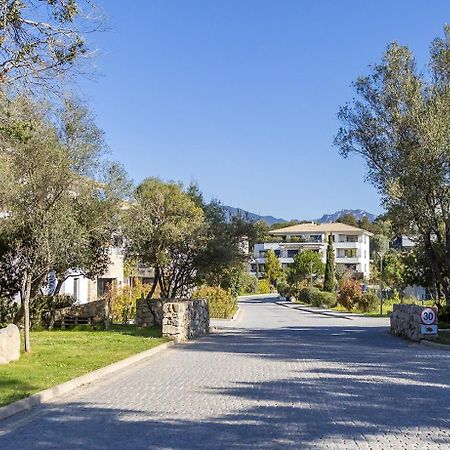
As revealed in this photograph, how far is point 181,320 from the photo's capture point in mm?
22922

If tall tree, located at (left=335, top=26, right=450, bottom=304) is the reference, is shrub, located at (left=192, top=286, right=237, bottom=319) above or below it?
below

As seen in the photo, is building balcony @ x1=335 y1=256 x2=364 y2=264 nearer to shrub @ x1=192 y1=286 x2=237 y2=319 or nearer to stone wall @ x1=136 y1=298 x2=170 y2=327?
shrub @ x1=192 y1=286 x2=237 y2=319

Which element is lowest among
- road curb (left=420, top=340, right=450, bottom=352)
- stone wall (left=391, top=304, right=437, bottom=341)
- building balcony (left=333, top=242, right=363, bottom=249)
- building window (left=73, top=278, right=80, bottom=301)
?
road curb (left=420, top=340, right=450, bottom=352)

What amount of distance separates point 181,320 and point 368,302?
31.3 meters

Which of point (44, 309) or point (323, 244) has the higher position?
point (323, 244)

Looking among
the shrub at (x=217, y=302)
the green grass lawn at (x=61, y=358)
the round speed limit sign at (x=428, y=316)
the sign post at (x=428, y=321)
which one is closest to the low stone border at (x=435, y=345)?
the sign post at (x=428, y=321)

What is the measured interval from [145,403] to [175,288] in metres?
20.5

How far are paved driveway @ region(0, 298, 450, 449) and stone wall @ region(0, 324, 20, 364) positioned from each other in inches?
94.7

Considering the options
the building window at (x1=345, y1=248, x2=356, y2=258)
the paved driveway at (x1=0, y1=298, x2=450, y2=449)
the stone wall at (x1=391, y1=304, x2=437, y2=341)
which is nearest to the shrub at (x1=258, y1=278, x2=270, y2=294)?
the building window at (x1=345, y1=248, x2=356, y2=258)

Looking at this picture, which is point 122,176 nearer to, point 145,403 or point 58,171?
point 58,171

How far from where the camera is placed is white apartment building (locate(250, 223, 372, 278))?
354ft

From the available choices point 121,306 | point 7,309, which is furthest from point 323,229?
point 7,309

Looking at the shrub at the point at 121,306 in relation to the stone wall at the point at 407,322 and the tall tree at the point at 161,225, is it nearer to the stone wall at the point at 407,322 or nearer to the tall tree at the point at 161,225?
the tall tree at the point at 161,225

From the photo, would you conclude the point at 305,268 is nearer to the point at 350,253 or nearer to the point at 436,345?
the point at 350,253
